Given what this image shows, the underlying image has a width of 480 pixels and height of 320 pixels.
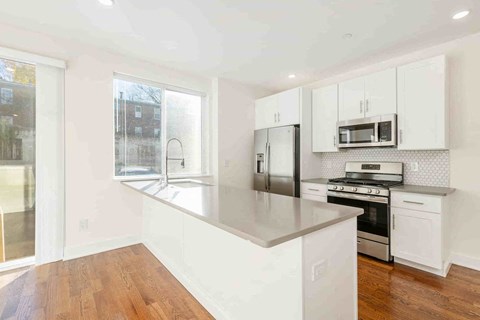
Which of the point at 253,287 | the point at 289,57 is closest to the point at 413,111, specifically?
the point at 289,57

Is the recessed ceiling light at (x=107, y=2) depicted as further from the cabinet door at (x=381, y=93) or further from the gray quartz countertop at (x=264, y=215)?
the cabinet door at (x=381, y=93)

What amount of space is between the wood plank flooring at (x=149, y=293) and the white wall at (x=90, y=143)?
52 cm

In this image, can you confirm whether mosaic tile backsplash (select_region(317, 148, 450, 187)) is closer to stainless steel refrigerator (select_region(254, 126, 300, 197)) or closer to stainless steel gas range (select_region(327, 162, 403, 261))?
stainless steel gas range (select_region(327, 162, 403, 261))

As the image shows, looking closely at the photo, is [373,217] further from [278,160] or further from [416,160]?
[278,160]

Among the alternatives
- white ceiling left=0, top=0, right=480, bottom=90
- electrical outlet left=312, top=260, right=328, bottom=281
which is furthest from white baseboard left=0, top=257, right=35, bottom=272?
electrical outlet left=312, top=260, right=328, bottom=281

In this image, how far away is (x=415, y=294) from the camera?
207 centimetres

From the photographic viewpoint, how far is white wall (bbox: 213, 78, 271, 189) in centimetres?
400

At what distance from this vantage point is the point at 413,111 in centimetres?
268

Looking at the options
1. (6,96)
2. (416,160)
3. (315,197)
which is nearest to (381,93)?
(416,160)

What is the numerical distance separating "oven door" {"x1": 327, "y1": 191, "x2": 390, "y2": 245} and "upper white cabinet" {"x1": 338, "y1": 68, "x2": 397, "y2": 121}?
109 cm

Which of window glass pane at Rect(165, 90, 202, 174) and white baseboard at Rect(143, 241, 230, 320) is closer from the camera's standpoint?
white baseboard at Rect(143, 241, 230, 320)

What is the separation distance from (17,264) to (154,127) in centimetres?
224

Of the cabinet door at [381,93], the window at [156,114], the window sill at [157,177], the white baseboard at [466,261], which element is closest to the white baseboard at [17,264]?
the window sill at [157,177]

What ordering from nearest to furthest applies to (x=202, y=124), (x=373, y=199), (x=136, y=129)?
(x=373, y=199)
(x=136, y=129)
(x=202, y=124)
